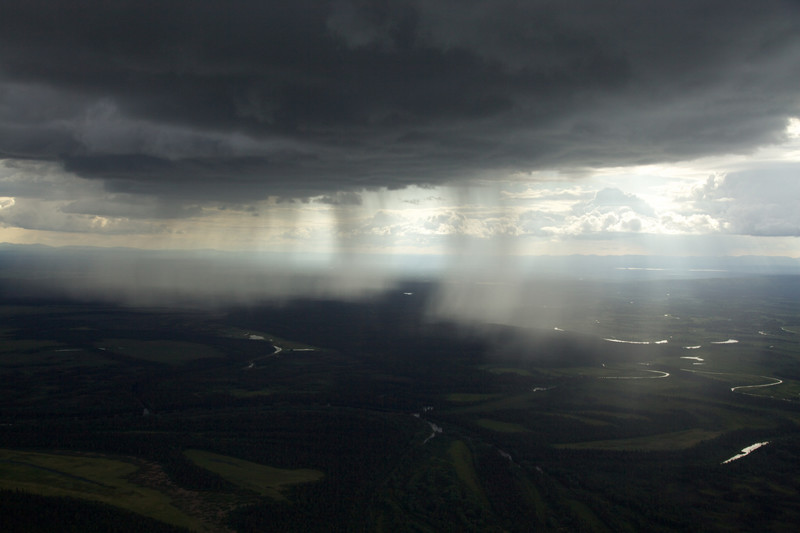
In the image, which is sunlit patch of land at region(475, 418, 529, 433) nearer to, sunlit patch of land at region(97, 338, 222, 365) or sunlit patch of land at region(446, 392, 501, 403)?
sunlit patch of land at region(446, 392, 501, 403)

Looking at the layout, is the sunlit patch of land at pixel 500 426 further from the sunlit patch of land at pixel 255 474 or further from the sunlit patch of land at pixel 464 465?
the sunlit patch of land at pixel 255 474

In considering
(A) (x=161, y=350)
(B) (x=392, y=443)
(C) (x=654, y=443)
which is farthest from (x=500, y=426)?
(A) (x=161, y=350)

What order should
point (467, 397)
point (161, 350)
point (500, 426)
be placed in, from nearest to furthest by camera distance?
1. point (500, 426)
2. point (467, 397)
3. point (161, 350)

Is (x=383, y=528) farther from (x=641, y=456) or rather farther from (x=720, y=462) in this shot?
→ (x=720, y=462)

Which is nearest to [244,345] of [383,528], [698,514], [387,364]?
[387,364]

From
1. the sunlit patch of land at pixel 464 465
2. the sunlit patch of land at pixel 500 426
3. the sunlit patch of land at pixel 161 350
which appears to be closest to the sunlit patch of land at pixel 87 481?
the sunlit patch of land at pixel 464 465

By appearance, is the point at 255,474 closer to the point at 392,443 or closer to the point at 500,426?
the point at 392,443

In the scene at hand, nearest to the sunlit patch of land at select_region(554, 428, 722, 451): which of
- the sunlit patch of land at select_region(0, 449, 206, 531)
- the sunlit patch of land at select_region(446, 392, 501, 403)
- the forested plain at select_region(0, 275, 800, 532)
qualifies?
the forested plain at select_region(0, 275, 800, 532)
